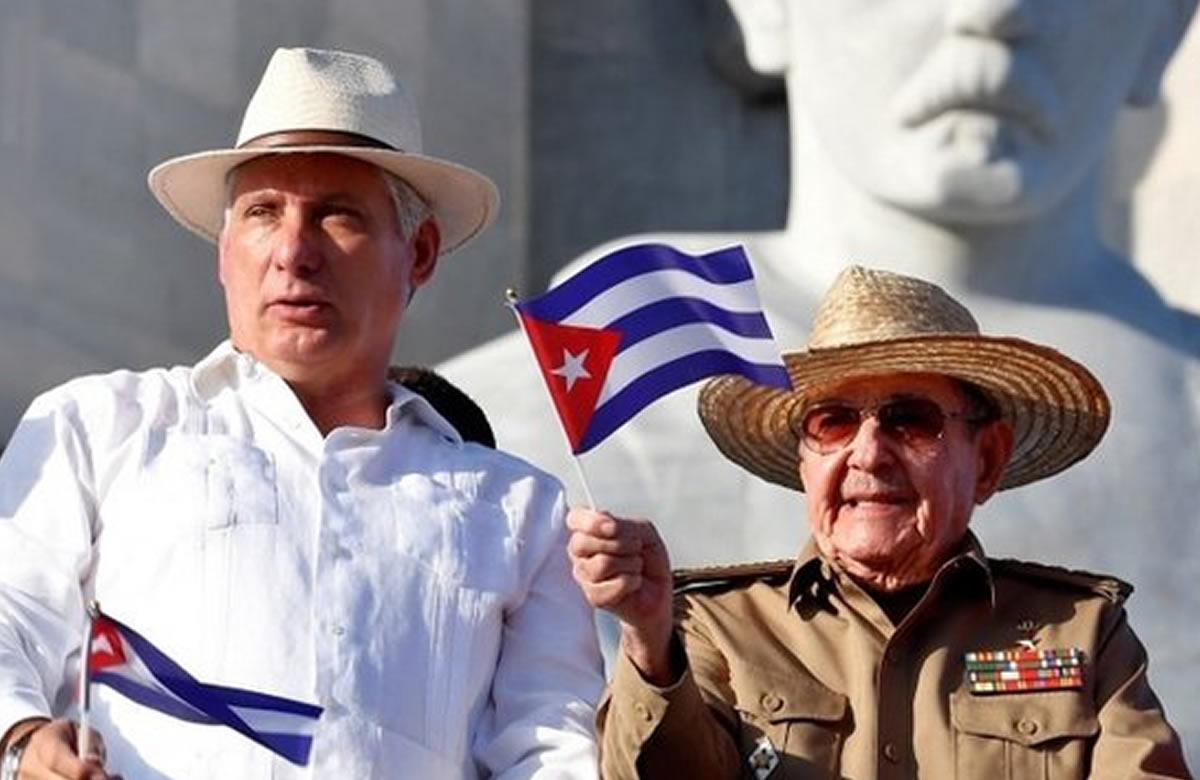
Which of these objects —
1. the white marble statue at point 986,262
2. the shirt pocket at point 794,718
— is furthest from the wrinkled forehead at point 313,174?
the white marble statue at point 986,262

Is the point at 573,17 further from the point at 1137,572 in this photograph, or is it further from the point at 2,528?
the point at 2,528

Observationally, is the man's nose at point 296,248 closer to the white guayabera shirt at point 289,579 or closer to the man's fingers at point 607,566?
the white guayabera shirt at point 289,579

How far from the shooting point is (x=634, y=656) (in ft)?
16.4

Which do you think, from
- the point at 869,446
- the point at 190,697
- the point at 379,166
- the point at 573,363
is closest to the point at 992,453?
the point at 869,446

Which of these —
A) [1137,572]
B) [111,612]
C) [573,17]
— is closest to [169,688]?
[111,612]

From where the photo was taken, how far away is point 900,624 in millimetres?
5281

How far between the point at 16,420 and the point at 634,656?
3.74m

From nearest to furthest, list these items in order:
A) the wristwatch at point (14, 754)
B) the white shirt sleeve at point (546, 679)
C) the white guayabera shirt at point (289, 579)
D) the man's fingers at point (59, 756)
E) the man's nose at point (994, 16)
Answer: the man's fingers at point (59, 756), the wristwatch at point (14, 754), the white guayabera shirt at point (289, 579), the white shirt sleeve at point (546, 679), the man's nose at point (994, 16)

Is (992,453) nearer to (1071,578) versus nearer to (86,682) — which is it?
(1071,578)

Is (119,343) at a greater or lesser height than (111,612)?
greater

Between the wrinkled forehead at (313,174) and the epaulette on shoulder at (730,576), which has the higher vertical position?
the wrinkled forehead at (313,174)

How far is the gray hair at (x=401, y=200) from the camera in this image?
17.5 ft

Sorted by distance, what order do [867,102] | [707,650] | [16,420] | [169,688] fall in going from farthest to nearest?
1. [867,102]
2. [16,420]
3. [707,650]
4. [169,688]

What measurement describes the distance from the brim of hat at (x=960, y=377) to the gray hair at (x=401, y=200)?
47 centimetres
